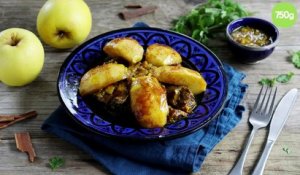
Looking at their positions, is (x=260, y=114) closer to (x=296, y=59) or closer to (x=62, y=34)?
(x=296, y=59)

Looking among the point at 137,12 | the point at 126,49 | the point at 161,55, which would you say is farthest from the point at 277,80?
the point at 137,12

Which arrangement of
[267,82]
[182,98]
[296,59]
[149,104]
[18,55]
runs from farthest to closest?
[296,59], [267,82], [18,55], [182,98], [149,104]

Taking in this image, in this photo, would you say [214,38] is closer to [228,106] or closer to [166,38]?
[166,38]

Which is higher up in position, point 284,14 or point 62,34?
point 62,34

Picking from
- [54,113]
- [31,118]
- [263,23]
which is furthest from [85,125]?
[263,23]

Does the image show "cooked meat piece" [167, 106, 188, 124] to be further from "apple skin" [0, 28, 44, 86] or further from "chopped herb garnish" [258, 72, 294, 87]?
"apple skin" [0, 28, 44, 86]

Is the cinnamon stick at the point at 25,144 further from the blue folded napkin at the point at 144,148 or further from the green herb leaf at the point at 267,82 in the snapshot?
the green herb leaf at the point at 267,82
